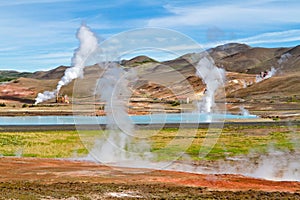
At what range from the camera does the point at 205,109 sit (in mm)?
102812

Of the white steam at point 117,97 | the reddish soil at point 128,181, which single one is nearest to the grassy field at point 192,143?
the reddish soil at point 128,181

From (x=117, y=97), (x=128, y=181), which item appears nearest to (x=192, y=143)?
(x=128, y=181)

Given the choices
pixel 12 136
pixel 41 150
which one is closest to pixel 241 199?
pixel 41 150

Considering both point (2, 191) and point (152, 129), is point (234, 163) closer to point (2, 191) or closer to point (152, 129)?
point (152, 129)

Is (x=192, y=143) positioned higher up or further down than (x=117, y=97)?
further down

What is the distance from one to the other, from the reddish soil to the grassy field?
14.8 feet

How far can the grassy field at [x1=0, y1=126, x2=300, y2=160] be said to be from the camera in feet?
143

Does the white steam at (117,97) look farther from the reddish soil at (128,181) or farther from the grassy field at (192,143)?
the grassy field at (192,143)

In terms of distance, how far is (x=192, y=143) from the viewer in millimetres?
48781

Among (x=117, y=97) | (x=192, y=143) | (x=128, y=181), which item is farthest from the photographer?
(x=192, y=143)

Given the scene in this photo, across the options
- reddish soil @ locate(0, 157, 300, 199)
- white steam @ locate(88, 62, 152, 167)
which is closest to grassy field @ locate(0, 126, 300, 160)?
reddish soil @ locate(0, 157, 300, 199)

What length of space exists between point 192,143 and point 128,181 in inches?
811

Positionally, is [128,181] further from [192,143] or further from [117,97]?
[192,143]

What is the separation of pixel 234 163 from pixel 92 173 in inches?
462
